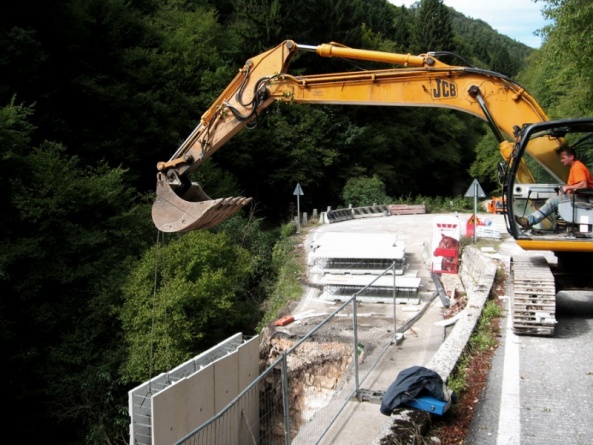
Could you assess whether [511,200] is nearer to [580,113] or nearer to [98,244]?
[98,244]

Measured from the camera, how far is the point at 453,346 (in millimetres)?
8148

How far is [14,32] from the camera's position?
22.3m

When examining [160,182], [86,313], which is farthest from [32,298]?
[160,182]

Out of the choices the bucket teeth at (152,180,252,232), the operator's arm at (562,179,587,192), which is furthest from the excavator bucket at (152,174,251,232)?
the operator's arm at (562,179,587,192)

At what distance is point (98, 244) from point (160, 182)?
11898mm

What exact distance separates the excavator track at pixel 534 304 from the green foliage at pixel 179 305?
10.4 meters

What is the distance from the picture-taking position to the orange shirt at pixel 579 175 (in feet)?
28.3

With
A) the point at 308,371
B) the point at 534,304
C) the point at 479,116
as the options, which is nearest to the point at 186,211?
the point at 479,116

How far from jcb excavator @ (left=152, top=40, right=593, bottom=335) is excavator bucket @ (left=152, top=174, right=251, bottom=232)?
2cm

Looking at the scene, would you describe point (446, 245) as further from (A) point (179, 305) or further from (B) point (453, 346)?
(B) point (453, 346)

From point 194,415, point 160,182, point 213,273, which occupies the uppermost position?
point 160,182

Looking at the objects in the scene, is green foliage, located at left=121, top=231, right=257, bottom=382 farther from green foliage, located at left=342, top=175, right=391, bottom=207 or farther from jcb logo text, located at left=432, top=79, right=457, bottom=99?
green foliage, located at left=342, top=175, right=391, bottom=207

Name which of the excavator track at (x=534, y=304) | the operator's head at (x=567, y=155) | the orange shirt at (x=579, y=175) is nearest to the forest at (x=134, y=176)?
the operator's head at (x=567, y=155)

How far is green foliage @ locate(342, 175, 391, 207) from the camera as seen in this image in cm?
4038
